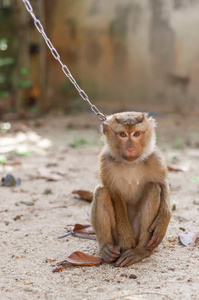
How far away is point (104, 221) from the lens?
320 centimetres

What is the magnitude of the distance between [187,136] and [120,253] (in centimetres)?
471

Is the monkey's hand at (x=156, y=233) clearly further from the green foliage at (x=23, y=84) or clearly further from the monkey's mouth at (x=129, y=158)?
the green foliage at (x=23, y=84)

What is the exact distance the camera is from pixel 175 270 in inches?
118

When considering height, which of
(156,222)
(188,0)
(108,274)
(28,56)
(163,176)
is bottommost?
(108,274)

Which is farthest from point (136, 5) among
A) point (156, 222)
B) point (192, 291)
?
point (192, 291)

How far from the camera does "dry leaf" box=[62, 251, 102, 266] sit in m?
3.12

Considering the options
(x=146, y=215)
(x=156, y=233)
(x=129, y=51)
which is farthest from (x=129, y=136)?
(x=129, y=51)

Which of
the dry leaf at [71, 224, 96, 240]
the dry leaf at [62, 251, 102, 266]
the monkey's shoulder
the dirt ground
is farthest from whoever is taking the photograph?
the dry leaf at [71, 224, 96, 240]

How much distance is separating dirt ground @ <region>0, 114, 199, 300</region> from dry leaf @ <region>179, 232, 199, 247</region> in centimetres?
4

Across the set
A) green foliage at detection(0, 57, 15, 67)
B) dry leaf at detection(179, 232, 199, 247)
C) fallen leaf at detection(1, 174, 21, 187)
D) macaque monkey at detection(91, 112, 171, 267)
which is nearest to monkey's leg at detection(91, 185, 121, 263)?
macaque monkey at detection(91, 112, 171, 267)

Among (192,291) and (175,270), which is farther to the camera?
(175,270)

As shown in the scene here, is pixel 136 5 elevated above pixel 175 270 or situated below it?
above

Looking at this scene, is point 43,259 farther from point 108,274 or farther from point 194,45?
point 194,45

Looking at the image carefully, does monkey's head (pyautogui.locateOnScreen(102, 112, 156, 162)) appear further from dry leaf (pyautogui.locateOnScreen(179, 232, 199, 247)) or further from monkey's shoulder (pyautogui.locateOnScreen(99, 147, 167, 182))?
dry leaf (pyautogui.locateOnScreen(179, 232, 199, 247))
